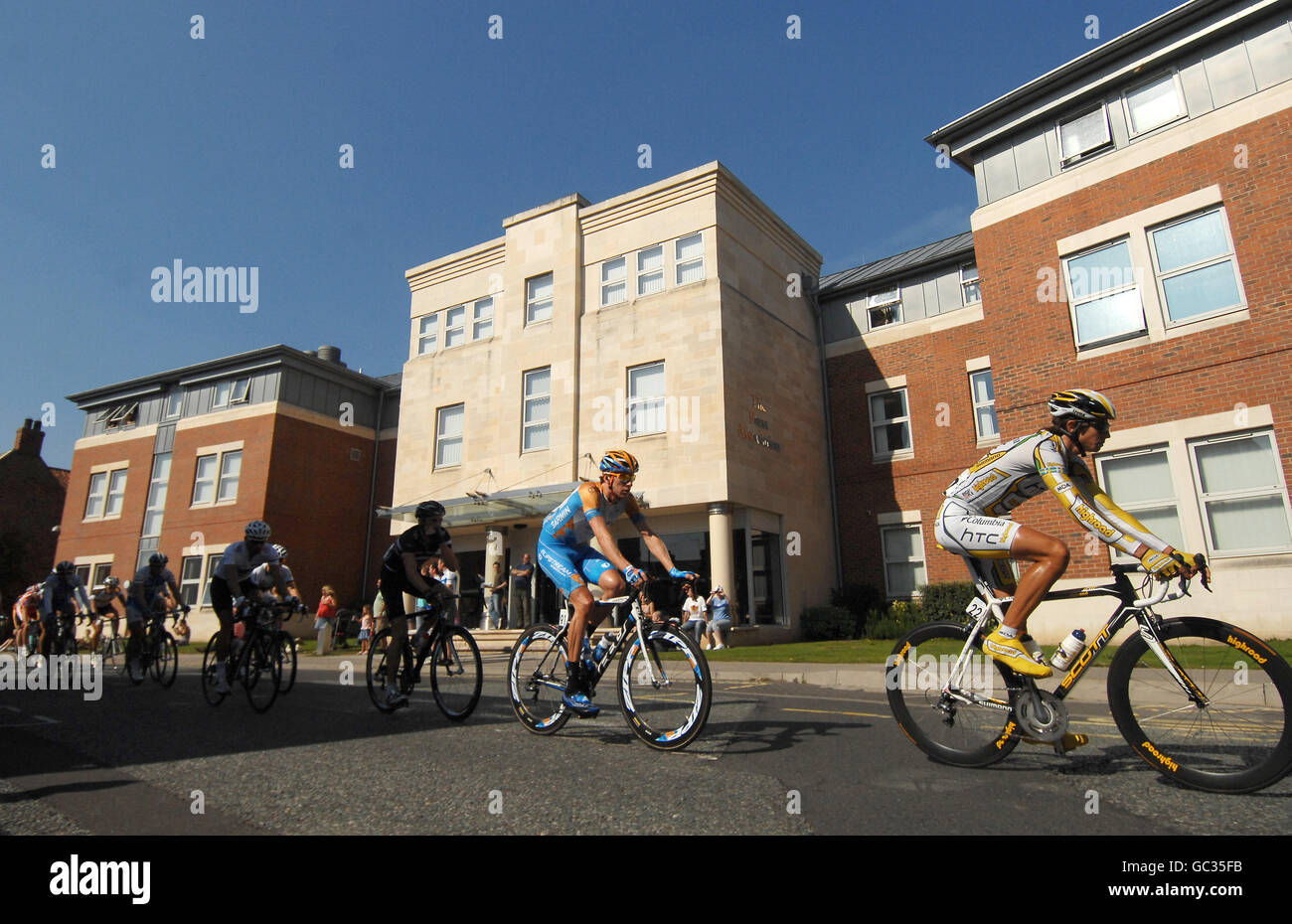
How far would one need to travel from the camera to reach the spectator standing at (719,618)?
16.4 metres

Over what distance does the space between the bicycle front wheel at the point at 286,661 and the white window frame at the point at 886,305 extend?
64.6 ft

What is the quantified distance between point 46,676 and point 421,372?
1552 cm

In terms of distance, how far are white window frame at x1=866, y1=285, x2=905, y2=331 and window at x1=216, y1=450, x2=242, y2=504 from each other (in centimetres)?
2373

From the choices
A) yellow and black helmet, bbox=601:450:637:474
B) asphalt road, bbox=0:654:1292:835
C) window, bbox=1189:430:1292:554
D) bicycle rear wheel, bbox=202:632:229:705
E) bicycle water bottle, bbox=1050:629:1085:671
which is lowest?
asphalt road, bbox=0:654:1292:835

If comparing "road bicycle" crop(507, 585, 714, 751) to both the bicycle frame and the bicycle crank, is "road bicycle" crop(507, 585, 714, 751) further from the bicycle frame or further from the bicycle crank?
the bicycle crank

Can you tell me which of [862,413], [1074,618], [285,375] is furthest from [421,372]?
[1074,618]

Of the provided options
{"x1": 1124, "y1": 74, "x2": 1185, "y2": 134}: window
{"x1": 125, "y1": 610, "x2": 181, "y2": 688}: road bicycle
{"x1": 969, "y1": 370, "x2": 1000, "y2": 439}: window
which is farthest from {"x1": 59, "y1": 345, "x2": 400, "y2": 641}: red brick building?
{"x1": 1124, "y1": 74, "x2": 1185, "y2": 134}: window

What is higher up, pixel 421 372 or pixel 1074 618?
pixel 421 372

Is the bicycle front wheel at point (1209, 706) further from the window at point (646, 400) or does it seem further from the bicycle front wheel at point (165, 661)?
the window at point (646, 400)

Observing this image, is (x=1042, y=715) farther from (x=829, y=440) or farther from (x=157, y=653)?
(x=829, y=440)

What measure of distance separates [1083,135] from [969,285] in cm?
624

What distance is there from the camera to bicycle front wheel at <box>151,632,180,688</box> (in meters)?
9.54
